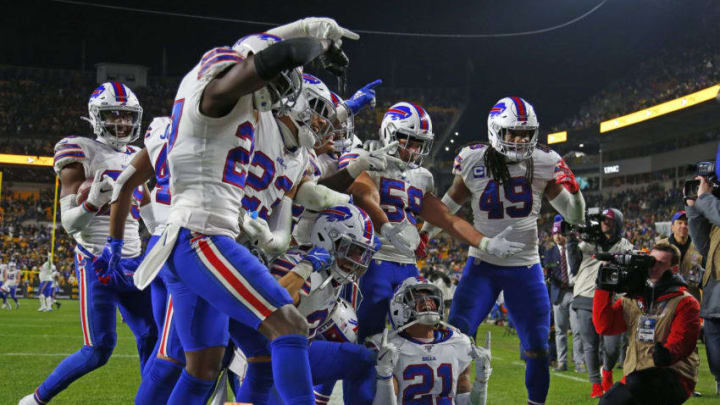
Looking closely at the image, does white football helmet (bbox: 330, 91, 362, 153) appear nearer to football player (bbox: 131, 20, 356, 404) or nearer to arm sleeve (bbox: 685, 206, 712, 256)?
football player (bbox: 131, 20, 356, 404)

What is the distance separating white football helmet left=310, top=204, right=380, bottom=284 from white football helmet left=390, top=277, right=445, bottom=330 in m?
0.53

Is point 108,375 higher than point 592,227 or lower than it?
lower

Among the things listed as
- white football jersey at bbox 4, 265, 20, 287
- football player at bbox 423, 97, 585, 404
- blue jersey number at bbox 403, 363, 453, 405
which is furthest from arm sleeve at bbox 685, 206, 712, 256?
white football jersey at bbox 4, 265, 20, 287

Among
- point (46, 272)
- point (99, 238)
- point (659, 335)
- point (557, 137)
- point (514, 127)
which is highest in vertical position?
point (557, 137)

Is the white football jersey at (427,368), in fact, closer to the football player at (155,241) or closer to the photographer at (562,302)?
the football player at (155,241)

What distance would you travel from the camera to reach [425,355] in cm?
447

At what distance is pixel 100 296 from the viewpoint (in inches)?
198

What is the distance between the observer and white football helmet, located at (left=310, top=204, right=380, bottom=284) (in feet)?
13.5

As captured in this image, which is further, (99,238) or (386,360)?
(99,238)

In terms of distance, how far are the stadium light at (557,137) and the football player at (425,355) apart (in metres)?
33.5

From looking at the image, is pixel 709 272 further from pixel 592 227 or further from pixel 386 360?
pixel 386 360

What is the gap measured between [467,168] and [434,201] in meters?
0.35

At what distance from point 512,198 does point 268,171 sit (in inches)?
90.9

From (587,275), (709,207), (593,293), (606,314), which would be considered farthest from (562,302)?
(709,207)
